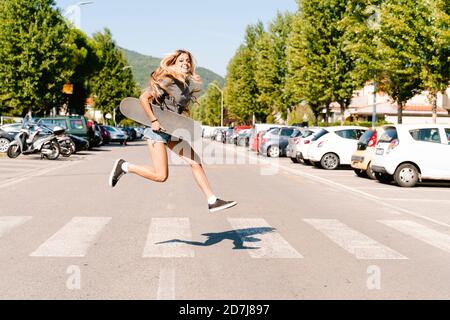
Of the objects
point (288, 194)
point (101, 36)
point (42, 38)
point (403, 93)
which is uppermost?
point (101, 36)

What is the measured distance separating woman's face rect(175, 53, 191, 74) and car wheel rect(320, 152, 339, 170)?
16504 millimetres

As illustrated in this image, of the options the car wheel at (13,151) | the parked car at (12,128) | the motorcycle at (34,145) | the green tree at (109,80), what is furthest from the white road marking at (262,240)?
the green tree at (109,80)

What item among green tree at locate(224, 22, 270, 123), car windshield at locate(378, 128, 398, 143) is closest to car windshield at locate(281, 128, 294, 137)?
car windshield at locate(378, 128, 398, 143)

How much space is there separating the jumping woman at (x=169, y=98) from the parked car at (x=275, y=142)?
26.8 metres

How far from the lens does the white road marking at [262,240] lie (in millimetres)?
7109

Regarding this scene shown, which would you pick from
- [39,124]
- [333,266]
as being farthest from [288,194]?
[39,124]

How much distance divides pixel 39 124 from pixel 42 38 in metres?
17.5

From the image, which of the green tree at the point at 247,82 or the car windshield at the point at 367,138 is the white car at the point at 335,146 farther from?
the green tree at the point at 247,82

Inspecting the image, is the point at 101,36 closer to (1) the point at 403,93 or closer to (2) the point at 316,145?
(1) the point at 403,93

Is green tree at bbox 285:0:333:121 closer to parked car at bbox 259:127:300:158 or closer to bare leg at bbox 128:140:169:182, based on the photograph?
parked car at bbox 259:127:300:158

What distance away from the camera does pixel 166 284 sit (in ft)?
18.3

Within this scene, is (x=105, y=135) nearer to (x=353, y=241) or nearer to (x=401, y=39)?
(x=401, y=39)

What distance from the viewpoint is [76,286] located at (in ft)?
17.9

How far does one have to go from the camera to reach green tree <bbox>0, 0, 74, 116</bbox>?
44719 mm
